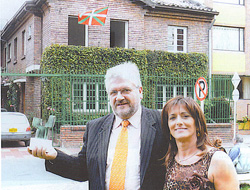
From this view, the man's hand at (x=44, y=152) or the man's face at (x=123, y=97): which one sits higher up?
the man's face at (x=123, y=97)

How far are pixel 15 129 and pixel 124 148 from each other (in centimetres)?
663

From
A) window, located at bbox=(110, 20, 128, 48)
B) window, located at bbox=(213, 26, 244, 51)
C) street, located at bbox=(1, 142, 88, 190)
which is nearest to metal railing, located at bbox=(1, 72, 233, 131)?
street, located at bbox=(1, 142, 88, 190)

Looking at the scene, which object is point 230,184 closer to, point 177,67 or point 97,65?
point 97,65

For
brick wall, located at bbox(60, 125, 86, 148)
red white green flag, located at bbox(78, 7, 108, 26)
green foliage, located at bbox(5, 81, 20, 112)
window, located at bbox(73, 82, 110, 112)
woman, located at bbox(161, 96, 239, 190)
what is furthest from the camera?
green foliage, located at bbox(5, 81, 20, 112)

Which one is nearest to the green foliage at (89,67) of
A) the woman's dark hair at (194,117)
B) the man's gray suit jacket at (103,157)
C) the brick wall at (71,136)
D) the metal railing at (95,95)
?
the metal railing at (95,95)

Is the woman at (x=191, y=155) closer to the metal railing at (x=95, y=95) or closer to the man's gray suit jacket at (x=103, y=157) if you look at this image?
the man's gray suit jacket at (x=103, y=157)

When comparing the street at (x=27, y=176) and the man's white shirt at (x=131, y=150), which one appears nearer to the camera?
the man's white shirt at (x=131, y=150)

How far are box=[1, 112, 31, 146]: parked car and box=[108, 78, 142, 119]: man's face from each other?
6290 millimetres

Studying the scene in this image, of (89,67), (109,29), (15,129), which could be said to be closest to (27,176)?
(15,129)

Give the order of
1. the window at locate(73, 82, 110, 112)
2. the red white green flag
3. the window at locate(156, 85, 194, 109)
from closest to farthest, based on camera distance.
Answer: the window at locate(73, 82, 110, 112) → the red white green flag → the window at locate(156, 85, 194, 109)

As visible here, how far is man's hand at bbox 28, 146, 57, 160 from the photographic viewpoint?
146 cm

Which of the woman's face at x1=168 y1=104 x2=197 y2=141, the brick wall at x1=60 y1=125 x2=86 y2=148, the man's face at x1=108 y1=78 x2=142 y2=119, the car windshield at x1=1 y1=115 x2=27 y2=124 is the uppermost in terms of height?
the man's face at x1=108 y1=78 x2=142 y2=119

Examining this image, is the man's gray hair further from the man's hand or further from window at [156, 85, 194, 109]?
window at [156, 85, 194, 109]

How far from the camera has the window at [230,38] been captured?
13.4 m
